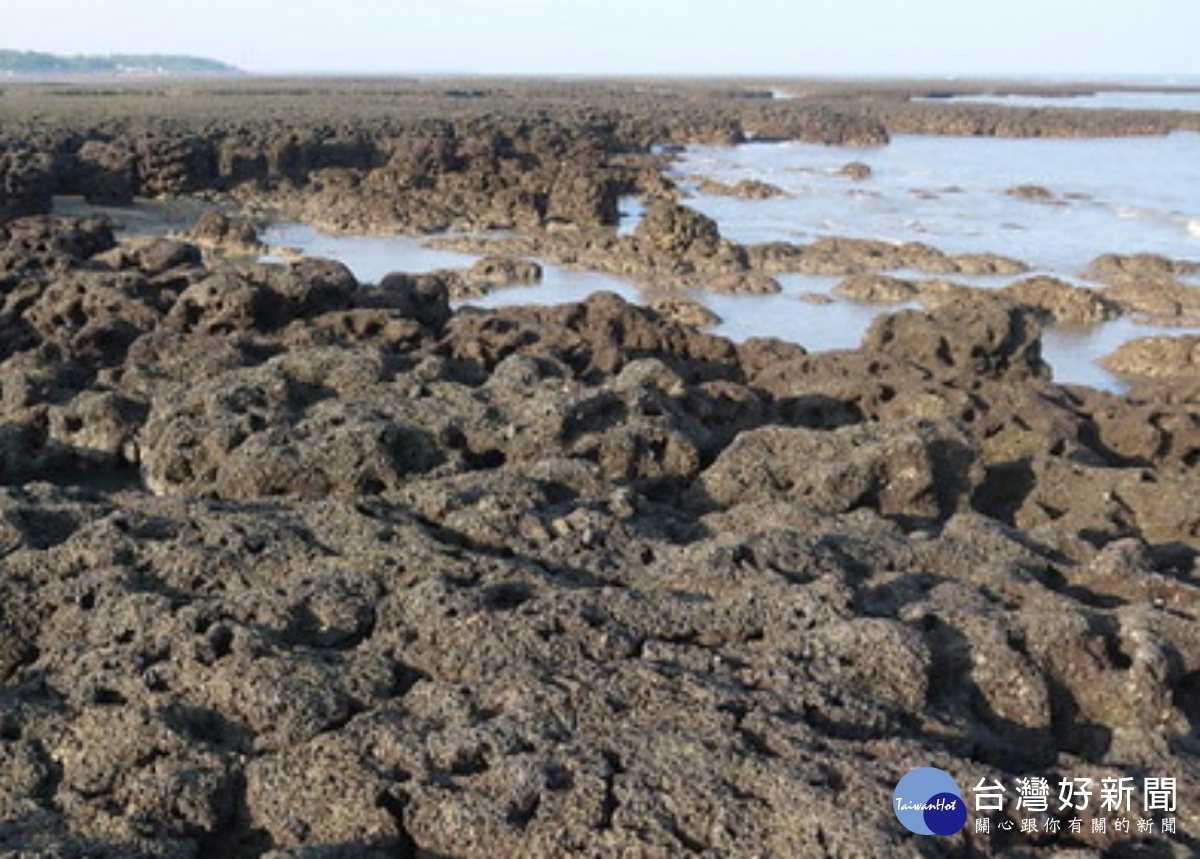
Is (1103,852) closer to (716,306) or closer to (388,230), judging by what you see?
(716,306)

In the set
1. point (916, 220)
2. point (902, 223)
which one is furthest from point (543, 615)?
point (916, 220)

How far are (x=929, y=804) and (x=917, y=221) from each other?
33.2m

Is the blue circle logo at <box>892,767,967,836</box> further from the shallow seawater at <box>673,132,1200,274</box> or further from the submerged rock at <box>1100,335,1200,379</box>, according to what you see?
the shallow seawater at <box>673,132,1200,274</box>

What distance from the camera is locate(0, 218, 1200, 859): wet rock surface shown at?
4930mm

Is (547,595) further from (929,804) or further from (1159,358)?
(1159,358)

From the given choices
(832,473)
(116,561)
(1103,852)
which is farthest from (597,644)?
(832,473)

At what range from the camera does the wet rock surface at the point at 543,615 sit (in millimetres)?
4930

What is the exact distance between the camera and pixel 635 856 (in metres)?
4.61

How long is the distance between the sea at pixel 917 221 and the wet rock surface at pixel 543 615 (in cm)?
1058

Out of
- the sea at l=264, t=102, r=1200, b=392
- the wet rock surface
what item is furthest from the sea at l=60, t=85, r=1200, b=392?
the wet rock surface

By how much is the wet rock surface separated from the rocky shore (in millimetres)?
22

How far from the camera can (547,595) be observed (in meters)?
6.39

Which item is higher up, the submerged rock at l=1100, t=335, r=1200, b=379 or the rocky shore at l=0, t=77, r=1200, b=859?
the rocky shore at l=0, t=77, r=1200, b=859

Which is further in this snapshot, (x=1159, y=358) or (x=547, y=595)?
(x=1159, y=358)
